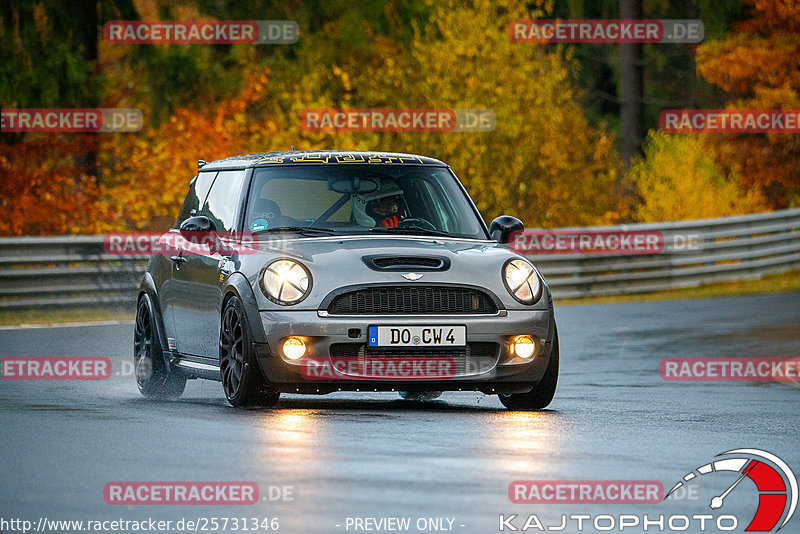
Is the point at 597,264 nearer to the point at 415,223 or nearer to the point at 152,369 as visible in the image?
the point at 152,369

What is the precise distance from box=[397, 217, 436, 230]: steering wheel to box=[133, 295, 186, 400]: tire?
6.93 feet

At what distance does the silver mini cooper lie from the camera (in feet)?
37.2

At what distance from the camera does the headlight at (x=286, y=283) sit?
37.4ft

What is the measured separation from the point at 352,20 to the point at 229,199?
30.6 meters

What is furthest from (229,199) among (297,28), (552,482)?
(297,28)

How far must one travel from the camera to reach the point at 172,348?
1321 cm

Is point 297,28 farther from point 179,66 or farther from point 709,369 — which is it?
point 709,369
